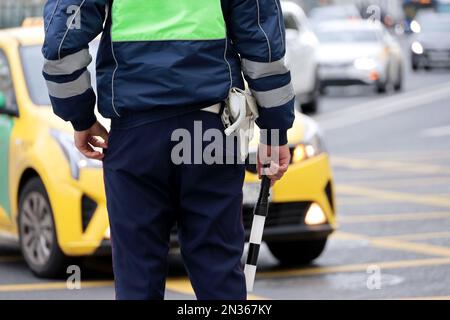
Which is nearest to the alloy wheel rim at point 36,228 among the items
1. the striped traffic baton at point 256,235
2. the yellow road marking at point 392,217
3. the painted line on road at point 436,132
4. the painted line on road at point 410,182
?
the yellow road marking at point 392,217

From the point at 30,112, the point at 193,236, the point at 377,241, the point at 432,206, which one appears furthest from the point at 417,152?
the point at 193,236

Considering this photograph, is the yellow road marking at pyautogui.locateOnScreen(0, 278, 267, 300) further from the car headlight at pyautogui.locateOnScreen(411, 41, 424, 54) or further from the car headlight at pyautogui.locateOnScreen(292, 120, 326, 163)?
the car headlight at pyautogui.locateOnScreen(411, 41, 424, 54)

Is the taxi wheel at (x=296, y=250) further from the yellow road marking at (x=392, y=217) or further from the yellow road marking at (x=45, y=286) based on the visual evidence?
the yellow road marking at (x=392, y=217)

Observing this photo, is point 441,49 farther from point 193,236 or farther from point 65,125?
point 193,236

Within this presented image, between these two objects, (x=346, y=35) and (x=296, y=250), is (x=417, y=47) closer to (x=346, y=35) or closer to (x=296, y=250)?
(x=346, y=35)

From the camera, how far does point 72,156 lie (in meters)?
8.49

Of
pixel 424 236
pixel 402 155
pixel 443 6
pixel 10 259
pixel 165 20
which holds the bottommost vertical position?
pixel 443 6

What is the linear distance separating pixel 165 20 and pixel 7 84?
520 cm

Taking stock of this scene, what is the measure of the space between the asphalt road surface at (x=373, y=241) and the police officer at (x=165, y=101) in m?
3.27

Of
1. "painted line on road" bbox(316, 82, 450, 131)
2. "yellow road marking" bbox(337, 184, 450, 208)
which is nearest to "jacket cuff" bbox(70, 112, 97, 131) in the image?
"yellow road marking" bbox(337, 184, 450, 208)

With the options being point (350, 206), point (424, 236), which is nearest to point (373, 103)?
point (350, 206)

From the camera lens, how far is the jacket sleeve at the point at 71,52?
4.51 metres

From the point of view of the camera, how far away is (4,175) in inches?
361

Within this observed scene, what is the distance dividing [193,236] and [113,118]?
1.54 feet
